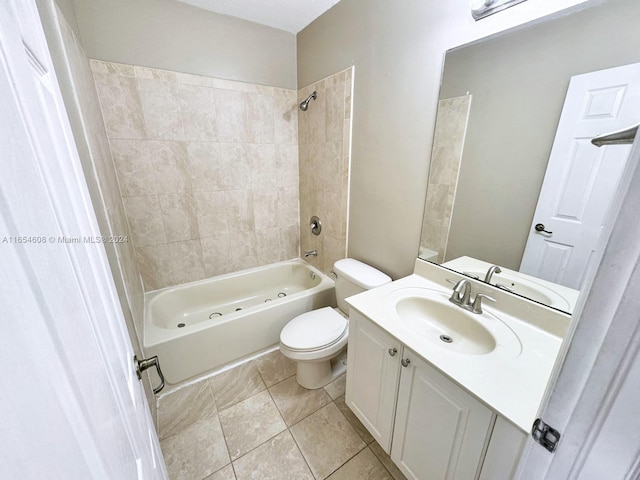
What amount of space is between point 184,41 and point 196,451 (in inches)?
102

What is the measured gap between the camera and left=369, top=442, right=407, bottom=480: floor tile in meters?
1.18

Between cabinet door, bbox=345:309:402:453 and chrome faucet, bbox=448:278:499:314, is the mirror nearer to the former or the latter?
chrome faucet, bbox=448:278:499:314

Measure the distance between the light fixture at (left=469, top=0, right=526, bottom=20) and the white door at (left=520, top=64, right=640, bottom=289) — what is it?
15.5 inches

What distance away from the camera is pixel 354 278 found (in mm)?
1628

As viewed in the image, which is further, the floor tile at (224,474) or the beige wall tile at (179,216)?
the beige wall tile at (179,216)

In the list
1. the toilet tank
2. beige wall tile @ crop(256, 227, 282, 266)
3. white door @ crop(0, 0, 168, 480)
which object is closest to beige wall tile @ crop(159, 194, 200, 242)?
beige wall tile @ crop(256, 227, 282, 266)

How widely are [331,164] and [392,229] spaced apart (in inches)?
29.2

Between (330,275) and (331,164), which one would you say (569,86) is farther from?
(330,275)

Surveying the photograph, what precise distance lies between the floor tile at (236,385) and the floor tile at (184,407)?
5 cm

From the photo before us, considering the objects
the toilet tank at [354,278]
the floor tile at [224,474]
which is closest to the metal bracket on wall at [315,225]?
the toilet tank at [354,278]

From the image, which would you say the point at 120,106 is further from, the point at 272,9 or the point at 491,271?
the point at 491,271

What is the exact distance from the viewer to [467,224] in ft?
3.94

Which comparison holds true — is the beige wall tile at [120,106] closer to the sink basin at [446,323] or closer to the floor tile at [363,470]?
the sink basin at [446,323]

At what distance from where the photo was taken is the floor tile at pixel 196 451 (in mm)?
1209
